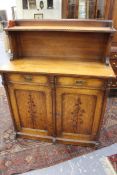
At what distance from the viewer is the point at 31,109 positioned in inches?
62.1

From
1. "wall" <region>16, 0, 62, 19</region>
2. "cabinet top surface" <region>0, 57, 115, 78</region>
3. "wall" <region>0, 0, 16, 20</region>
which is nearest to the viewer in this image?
"cabinet top surface" <region>0, 57, 115, 78</region>

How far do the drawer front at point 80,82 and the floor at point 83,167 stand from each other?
2.48 ft

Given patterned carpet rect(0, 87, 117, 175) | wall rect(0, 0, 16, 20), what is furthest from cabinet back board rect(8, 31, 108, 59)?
wall rect(0, 0, 16, 20)

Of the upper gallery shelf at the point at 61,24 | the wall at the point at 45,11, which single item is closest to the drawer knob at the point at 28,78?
the upper gallery shelf at the point at 61,24

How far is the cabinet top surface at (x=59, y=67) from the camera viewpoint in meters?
1.28

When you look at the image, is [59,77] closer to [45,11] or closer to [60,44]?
[60,44]

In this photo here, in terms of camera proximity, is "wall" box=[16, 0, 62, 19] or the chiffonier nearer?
the chiffonier

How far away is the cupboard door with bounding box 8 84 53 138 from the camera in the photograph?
1442 millimetres

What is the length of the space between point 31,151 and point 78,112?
2.17 ft

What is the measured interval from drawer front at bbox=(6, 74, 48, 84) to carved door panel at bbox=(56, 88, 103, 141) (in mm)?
163

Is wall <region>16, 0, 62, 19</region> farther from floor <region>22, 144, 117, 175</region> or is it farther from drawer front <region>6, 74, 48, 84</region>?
floor <region>22, 144, 117, 175</region>

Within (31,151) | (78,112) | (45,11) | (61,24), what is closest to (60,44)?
(61,24)

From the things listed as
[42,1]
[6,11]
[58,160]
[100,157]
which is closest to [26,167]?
[58,160]

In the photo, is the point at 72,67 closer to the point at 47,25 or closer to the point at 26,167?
the point at 47,25
